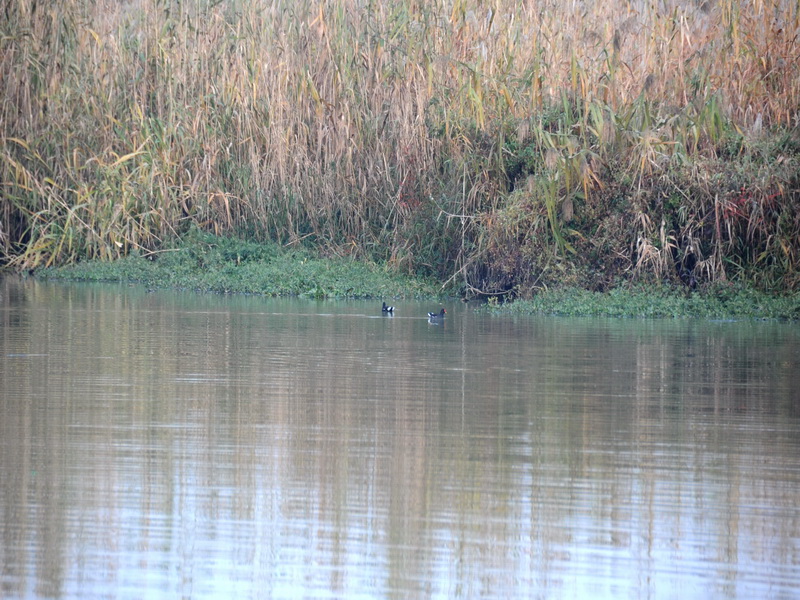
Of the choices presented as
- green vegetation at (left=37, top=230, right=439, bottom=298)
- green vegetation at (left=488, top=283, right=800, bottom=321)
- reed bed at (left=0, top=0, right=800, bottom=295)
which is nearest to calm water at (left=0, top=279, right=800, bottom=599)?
green vegetation at (left=488, top=283, right=800, bottom=321)

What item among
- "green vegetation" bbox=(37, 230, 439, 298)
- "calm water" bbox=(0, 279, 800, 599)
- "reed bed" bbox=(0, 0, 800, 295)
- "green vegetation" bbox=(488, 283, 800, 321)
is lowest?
"calm water" bbox=(0, 279, 800, 599)


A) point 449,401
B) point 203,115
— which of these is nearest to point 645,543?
point 449,401

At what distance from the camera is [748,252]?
15.5 m

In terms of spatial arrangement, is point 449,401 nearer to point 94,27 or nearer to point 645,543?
point 645,543

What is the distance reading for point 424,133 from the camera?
18.1 m

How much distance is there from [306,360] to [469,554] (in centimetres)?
550

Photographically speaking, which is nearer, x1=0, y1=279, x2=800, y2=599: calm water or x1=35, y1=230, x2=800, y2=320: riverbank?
x1=0, y1=279, x2=800, y2=599: calm water

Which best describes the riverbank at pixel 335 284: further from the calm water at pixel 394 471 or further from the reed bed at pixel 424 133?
the calm water at pixel 394 471

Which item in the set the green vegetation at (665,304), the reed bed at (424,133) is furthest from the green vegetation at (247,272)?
the green vegetation at (665,304)

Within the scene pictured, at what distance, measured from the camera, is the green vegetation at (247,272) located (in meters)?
17.3

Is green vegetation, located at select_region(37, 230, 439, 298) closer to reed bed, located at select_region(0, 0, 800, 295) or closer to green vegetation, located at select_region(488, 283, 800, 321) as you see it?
reed bed, located at select_region(0, 0, 800, 295)

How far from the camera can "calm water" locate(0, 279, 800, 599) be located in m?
4.75

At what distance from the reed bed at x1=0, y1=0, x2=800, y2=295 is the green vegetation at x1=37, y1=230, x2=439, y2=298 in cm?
39

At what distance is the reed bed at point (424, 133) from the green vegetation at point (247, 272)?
0.39 meters
